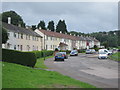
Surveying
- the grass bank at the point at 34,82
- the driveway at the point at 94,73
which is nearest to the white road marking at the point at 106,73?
the driveway at the point at 94,73

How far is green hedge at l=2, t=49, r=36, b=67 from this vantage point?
62.6 feet

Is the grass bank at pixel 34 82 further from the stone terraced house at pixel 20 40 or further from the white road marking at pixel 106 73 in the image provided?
the stone terraced house at pixel 20 40

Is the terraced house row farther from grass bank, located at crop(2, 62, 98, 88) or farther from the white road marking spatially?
grass bank, located at crop(2, 62, 98, 88)

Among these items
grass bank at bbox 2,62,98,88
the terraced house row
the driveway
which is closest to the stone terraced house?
the terraced house row

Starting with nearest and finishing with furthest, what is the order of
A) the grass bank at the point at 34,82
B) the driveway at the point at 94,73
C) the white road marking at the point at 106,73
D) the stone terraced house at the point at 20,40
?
the grass bank at the point at 34,82
the driveway at the point at 94,73
the white road marking at the point at 106,73
the stone terraced house at the point at 20,40

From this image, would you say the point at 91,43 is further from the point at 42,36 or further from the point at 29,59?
the point at 29,59

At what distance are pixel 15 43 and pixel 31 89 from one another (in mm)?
42882

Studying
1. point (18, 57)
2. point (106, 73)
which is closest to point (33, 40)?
point (18, 57)

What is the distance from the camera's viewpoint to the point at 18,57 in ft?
64.1

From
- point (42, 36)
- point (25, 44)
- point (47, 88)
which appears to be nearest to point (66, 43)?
point (42, 36)

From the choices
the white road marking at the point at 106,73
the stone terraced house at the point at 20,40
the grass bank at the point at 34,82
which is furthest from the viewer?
the stone terraced house at the point at 20,40

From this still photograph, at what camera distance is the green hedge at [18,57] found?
19078mm

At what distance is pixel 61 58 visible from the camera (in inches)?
1419

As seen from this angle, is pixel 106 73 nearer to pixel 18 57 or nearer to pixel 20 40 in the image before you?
pixel 18 57
